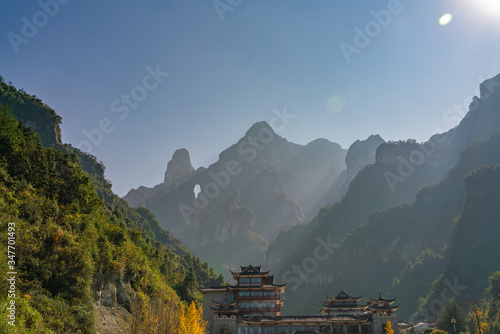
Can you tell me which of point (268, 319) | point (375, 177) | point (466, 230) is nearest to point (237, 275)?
point (268, 319)

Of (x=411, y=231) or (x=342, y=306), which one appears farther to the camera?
(x=411, y=231)

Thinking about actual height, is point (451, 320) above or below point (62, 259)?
below

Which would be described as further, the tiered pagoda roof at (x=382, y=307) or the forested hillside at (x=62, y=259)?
the tiered pagoda roof at (x=382, y=307)

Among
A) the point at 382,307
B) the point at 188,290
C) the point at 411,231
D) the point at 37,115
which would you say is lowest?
the point at 382,307

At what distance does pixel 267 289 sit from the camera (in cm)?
5022

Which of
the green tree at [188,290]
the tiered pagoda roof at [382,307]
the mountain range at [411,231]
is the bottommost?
the tiered pagoda roof at [382,307]

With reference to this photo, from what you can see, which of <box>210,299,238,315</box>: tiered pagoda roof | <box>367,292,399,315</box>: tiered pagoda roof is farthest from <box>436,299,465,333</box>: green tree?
<box>210,299,238,315</box>: tiered pagoda roof

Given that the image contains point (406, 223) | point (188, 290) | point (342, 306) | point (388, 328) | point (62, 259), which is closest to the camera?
point (62, 259)

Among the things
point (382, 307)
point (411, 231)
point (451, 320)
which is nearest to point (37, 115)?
point (382, 307)

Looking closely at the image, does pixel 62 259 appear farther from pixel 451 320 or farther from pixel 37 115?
pixel 37 115

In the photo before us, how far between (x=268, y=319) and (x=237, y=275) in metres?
9.07

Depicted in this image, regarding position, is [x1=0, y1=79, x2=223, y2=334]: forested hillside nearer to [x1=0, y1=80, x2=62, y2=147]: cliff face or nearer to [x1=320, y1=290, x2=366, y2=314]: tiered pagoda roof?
[x1=320, y1=290, x2=366, y2=314]: tiered pagoda roof

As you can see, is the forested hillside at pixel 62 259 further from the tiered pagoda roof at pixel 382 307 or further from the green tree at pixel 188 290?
the tiered pagoda roof at pixel 382 307

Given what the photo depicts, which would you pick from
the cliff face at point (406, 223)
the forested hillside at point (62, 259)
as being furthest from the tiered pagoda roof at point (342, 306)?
the cliff face at point (406, 223)
